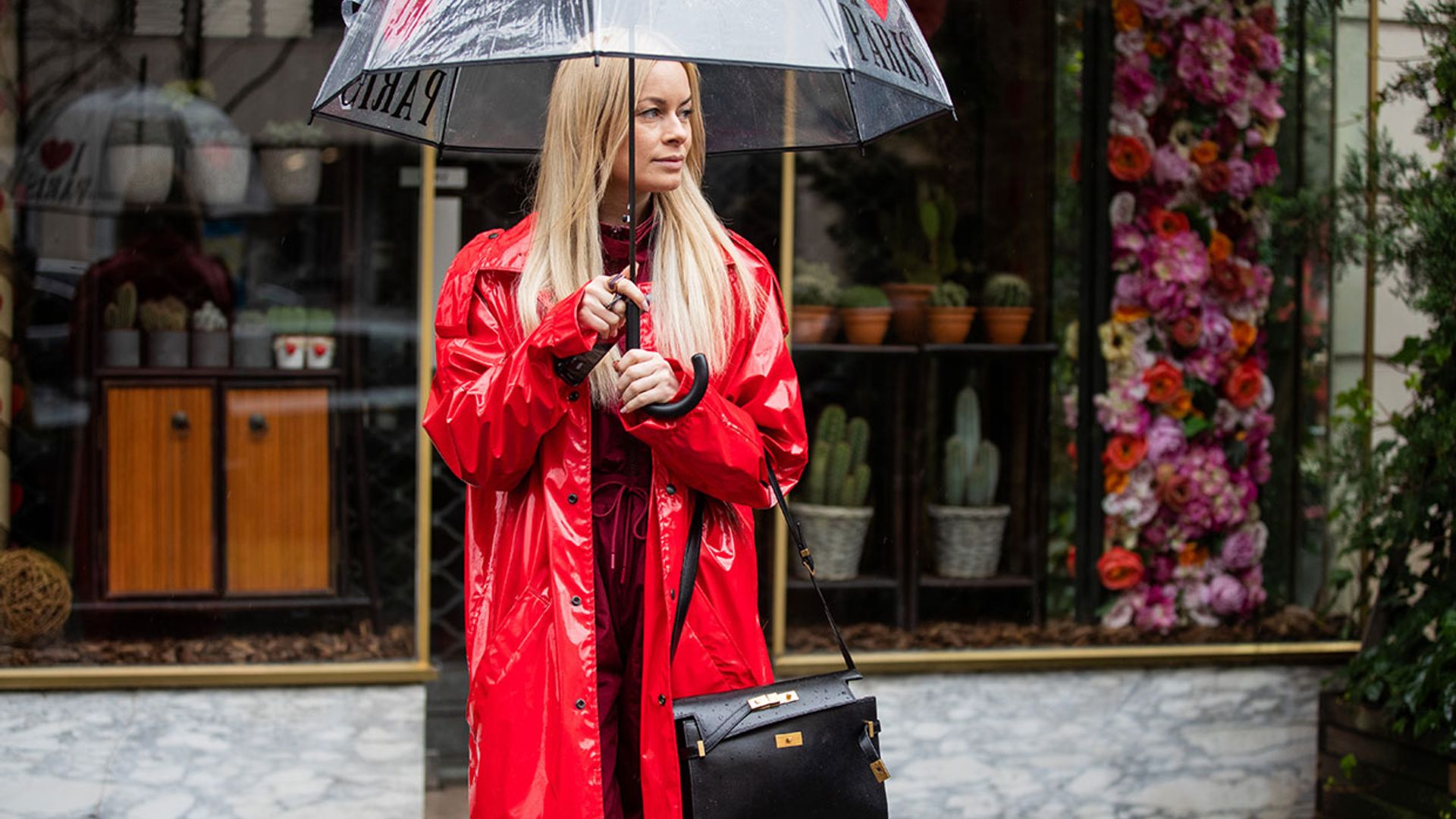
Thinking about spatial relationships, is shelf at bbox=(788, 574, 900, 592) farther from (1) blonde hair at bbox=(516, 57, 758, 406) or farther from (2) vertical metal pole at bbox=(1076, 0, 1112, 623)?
(1) blonde hair at bbox=(516, 57, 758, 406)

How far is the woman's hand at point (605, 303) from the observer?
7.70ft

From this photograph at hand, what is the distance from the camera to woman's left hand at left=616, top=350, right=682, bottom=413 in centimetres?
237

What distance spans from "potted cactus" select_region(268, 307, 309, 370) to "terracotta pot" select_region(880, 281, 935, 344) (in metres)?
1.79

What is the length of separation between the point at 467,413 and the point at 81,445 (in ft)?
8.10

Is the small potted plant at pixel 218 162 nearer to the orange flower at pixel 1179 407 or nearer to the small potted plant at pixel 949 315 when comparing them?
the small potted plant at pixel 949 315

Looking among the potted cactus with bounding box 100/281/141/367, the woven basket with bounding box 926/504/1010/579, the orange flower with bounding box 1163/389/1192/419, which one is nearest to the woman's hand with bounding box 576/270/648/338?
the potted cactus with bounding box 100/281/141/367

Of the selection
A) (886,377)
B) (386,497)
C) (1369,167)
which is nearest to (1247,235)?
(1369,167)

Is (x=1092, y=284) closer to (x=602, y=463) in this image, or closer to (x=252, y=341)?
(x=252, y=341)

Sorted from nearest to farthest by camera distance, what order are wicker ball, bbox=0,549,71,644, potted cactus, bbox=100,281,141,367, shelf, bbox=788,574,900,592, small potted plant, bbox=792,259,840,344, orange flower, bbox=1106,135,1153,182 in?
wicker ball, bbox=0,549,71,644
potted cactus, bbox=100,281,141,367
small potted plant, bbox=792,259,840,344
shelf, bbox=788,574,900,592
orange flower, bbox=1106,135,1153,182

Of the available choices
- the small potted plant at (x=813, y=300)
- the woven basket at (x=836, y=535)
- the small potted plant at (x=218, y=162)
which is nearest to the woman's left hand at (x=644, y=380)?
the small potted plant at (x=813, y=300)

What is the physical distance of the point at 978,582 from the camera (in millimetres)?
4934

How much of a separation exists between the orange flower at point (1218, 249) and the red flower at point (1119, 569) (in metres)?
1.00

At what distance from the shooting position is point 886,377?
15.9 ft

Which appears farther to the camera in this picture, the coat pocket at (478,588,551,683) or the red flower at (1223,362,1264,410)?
the red flower at (1223,362,1264,410)
